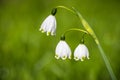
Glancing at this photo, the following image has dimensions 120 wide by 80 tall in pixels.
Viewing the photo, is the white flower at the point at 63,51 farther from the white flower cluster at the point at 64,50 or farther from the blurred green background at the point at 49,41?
the blurred green background at the point at 49,41

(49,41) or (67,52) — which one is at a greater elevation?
(49,41)

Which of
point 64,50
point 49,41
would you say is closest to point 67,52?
point 64,50

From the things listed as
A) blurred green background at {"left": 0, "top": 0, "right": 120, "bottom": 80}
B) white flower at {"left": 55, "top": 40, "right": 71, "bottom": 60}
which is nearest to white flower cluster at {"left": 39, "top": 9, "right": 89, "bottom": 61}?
white flower at {"left": 55, "top": 40, "right": 71, "bottom": 60}

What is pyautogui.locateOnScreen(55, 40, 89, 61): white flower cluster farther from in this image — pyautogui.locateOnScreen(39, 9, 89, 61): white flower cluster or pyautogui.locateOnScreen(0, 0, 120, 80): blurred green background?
pyautogui.locateOnScreen(0, 0, 120, 80): blurred green background

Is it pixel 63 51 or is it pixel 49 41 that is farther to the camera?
pixel 49 41

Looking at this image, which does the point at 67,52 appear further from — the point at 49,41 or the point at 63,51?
the point at 49,41

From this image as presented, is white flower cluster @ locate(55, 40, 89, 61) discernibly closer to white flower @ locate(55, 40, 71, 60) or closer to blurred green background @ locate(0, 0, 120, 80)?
white flower @ locate(55, 40, 71, 60)

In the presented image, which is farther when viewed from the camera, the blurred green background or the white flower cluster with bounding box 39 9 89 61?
the blurred green background

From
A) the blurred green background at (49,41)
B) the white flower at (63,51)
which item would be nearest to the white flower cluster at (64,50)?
the white flower at (63,51)

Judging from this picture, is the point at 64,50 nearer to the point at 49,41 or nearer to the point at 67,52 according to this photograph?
the point at 67,52

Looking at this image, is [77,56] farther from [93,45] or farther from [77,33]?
[77,33]
